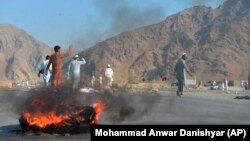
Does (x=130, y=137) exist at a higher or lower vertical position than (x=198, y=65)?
lower

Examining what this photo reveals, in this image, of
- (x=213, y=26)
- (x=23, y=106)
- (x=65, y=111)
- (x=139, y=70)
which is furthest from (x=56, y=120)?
(x=213, y=26)

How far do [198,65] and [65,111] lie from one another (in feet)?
417

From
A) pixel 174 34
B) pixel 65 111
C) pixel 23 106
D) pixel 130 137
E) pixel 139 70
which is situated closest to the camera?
pixel 130 137

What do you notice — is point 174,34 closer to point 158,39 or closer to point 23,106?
point 158,39

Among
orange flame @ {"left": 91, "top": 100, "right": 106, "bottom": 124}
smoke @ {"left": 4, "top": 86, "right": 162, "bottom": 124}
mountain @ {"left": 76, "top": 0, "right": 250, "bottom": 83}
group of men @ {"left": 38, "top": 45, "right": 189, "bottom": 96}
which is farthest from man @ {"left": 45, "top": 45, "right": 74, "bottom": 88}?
mountain @ {"left": 76, "top": 0, "right": 250, "bottom": 83}

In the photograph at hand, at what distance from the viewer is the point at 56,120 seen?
1060cm

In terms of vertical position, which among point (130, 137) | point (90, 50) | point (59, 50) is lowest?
point (130, 137)
